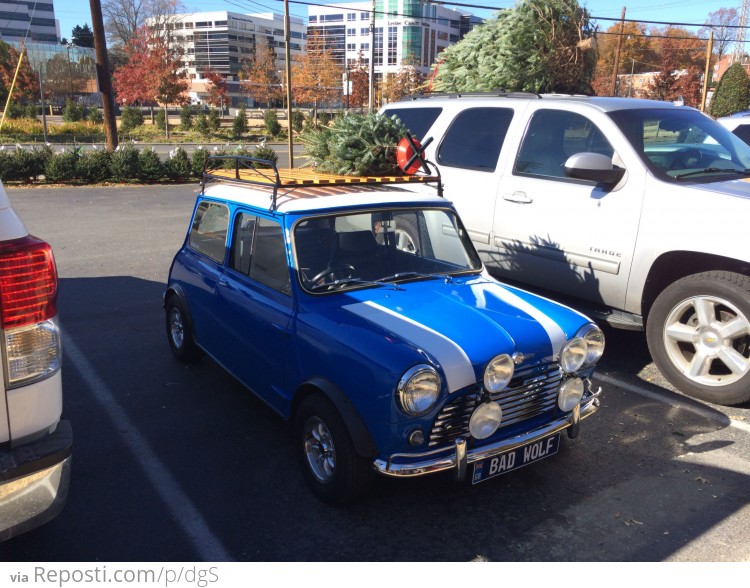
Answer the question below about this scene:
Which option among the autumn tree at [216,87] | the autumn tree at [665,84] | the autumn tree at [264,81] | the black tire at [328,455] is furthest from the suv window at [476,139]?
the autumn tree at [264,81]

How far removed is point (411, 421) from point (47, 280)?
174cm

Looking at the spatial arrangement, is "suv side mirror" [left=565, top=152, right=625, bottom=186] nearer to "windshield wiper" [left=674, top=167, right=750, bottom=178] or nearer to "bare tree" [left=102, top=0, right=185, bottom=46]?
"windshield wiper" [left=674, top=167, right=750, bottom=178]

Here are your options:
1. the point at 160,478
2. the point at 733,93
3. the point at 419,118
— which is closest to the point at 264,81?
the point at 733,93

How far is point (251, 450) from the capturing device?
4250mm

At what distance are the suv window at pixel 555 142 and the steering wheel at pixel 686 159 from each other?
1.70 feet

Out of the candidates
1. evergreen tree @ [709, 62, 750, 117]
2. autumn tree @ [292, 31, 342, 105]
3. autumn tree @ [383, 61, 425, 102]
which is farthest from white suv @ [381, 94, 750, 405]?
autumn tree @ [292, 31, 342, 105]

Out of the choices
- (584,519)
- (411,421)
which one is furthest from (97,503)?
(584,519)

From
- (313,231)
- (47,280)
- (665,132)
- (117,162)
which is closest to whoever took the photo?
(47,280)

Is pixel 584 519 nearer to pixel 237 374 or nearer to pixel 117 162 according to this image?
pixel 237 374

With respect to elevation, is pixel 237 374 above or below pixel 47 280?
below

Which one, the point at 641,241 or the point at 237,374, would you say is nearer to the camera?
the point at 237,374

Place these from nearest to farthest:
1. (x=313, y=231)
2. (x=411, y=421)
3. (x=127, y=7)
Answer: (x=411, y=421)
(x=313, y=231)
(x=127, y=7)

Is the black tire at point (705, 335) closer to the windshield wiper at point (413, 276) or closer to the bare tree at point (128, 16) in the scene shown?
the windshield wiper at point (413, 276)

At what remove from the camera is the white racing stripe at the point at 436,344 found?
125 inches
